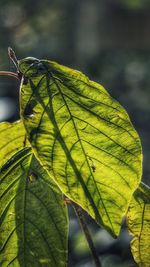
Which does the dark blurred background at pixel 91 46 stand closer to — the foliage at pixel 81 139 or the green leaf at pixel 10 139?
the green leaf at pixel 10 139

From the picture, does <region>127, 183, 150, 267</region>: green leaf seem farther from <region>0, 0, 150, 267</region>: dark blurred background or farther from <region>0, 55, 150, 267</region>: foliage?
<region>0, 0, 150, 267</region>: dark blurred background

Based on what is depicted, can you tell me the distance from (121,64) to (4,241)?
208 inches

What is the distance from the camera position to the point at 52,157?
0.76 metres

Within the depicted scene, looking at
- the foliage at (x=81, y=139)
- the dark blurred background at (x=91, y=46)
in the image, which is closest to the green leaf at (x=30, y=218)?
the foliage at (x=81, y=139)

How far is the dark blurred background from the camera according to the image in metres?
3.04

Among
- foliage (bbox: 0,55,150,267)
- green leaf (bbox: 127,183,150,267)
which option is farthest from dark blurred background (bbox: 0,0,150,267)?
foliage (bbox: 0,55,150,267)

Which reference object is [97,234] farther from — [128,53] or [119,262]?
[128,53]

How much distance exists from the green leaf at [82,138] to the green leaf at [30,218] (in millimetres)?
110

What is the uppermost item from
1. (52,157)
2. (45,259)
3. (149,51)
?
(149,51)

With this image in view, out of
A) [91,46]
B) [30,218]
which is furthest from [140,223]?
[91,46]

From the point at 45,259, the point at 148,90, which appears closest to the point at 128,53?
the point at 148,90

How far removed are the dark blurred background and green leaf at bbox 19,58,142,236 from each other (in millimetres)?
1335

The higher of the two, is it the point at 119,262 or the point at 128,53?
the point at 128,53

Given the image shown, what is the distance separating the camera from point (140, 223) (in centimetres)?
93
